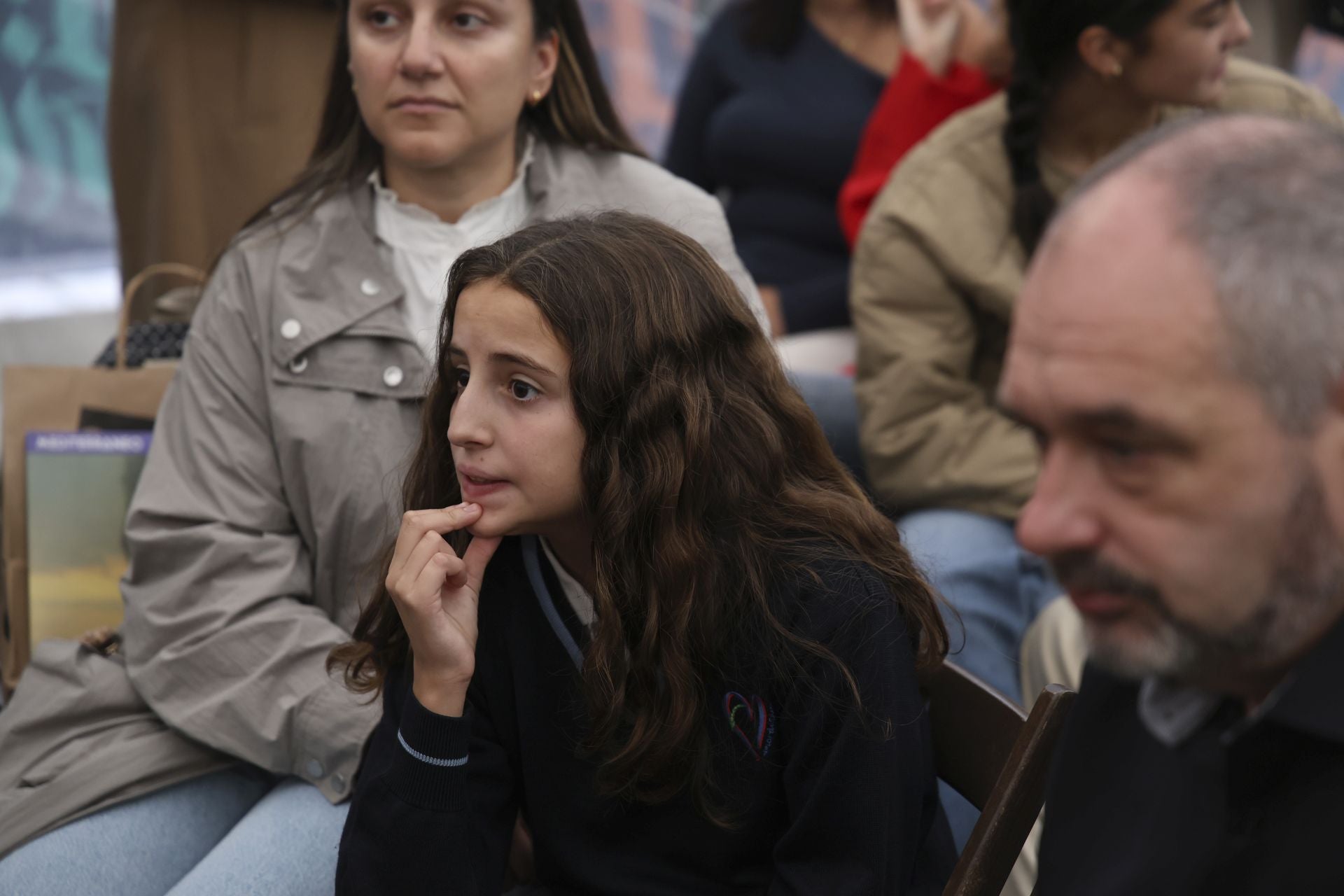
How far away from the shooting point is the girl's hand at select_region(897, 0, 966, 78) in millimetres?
3346

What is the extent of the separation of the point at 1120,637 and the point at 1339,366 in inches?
9.2

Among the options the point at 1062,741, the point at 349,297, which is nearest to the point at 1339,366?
the point at 1062,741

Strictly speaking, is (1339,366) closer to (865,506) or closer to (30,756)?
(865,506)

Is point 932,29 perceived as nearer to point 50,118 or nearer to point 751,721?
point 751,721

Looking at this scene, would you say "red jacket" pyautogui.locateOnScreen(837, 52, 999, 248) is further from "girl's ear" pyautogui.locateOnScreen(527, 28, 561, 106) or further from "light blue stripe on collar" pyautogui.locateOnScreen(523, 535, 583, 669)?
"light blue stripe on collar" pyautogui.locateOnScreen(523, 535, 583, 669)

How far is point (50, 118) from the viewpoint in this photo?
5.01 metres

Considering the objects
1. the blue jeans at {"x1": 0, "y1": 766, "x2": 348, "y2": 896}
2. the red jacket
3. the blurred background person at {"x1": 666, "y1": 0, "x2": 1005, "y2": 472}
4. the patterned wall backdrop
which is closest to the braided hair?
the red jacket

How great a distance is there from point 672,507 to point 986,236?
4.65 ft

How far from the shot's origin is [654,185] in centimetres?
260

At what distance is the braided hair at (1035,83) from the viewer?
2855mm

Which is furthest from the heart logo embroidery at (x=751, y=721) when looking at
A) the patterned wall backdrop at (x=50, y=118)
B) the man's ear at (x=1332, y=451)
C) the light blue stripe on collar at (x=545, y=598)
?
the patterned wall backdrop at (x=50, y=118)

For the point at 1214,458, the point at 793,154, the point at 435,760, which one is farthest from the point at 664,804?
the point at 793,154

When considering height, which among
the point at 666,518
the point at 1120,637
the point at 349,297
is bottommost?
the point at 349,297

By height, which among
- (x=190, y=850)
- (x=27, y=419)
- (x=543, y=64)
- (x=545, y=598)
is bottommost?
(x=190, y=850)
